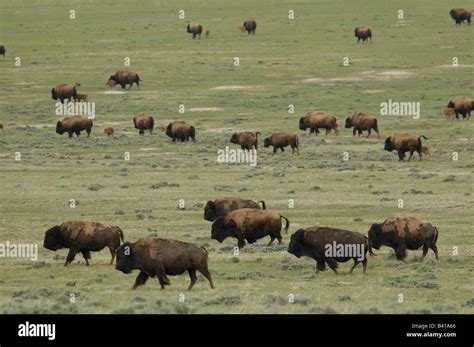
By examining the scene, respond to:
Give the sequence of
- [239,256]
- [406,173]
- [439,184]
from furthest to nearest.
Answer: [406,173] → [439,184] → [239,256]

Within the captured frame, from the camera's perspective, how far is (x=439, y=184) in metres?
45.2

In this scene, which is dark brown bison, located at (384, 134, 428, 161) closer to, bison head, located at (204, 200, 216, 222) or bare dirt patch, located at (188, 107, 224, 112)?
bison head, located at (204, 200, 216, 222)

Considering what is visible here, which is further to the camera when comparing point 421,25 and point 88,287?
Answer: point 421,25

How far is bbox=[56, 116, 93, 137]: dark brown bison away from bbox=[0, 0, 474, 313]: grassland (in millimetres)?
635

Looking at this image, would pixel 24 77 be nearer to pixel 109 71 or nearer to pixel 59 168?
pixel 109 71

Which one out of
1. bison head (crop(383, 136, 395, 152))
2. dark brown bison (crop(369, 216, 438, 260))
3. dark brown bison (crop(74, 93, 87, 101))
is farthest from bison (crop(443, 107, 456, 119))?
dark brown bison (crop(369, 216, 438, 260))

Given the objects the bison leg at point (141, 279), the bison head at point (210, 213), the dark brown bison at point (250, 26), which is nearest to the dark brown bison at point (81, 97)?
the dark brown bison at point (250, 26)

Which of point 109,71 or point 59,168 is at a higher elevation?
point 109,71

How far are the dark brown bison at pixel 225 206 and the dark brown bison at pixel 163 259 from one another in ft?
28.2

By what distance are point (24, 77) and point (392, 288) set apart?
218ft

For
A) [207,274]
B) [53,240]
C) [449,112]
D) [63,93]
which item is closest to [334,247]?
[207,274]

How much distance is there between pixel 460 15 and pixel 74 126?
4852cm

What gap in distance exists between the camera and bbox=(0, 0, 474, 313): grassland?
82.0 feet
